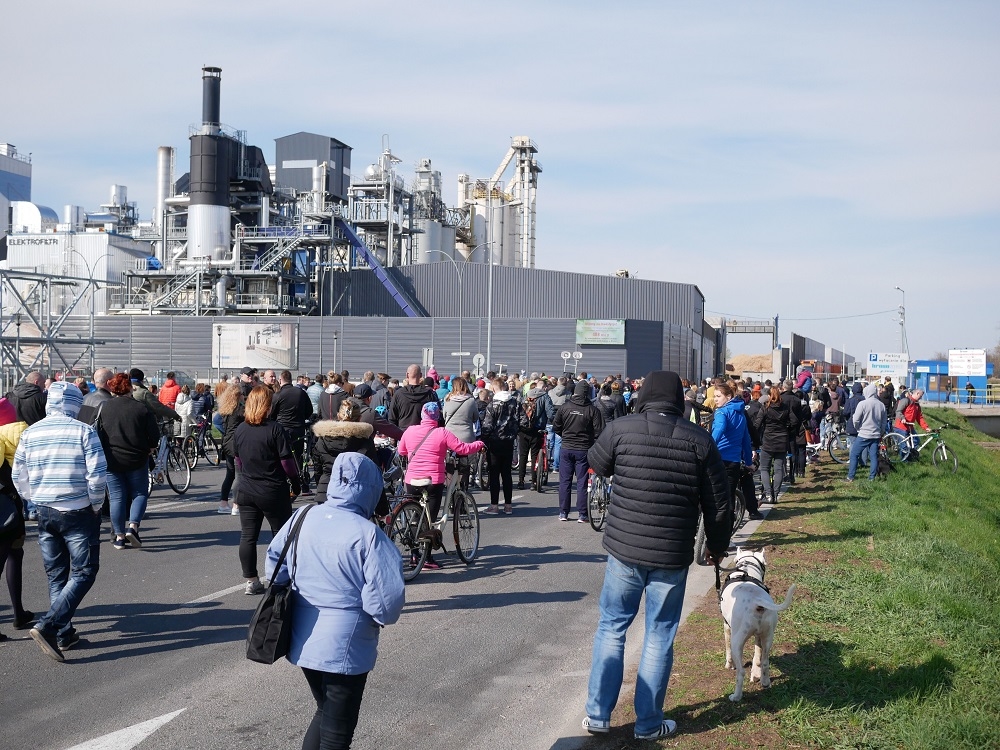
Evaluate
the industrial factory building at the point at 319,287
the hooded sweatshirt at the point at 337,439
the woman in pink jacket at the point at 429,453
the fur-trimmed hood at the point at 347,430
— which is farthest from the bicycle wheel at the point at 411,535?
the industrial factory building at the point at 319,287

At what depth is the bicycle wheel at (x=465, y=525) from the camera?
9742 mm

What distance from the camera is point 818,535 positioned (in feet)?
37.6

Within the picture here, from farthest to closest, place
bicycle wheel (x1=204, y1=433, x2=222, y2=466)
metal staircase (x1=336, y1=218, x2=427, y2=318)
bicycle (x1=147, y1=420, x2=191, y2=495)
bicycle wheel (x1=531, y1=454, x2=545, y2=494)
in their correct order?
metal staircase (x1=336, y1=218, x2=427, y2=318) → bicycle wheel (x1=204, y1=433, x2=222, y2=466) → bicycle wheel (x1=531, y1=454, x2=545, y2=494) → bicycle (x1=147, y1=420, x2=191, y2=495)

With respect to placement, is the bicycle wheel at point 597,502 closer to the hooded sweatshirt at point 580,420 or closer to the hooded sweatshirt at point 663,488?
the hooded sweatshirt at point 580,420

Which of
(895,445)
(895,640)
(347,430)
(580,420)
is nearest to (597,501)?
(580,420)

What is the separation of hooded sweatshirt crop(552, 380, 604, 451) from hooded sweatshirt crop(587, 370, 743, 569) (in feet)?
25.4

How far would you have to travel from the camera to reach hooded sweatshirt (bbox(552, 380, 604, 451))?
12.8 metres

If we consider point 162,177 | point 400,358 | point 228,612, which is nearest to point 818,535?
point 228,612

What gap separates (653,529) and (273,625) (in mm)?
1988

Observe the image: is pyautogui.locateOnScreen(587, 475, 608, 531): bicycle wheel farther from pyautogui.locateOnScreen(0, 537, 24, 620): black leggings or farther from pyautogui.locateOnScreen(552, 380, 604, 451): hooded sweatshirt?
pyautogui.locateOnScreen(0, 537, 24, 620): black leggings

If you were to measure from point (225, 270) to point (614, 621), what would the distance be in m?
55.9

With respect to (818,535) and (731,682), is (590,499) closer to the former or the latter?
(818,535)

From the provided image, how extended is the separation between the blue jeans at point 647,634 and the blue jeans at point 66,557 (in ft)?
12.3

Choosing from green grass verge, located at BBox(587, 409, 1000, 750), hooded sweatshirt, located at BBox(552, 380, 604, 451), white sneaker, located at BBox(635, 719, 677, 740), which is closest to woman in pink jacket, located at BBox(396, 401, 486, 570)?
green grass verge, located at BBox(587, 409, 1000, 750)
